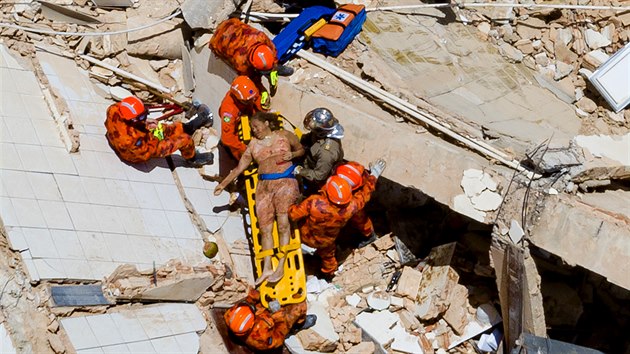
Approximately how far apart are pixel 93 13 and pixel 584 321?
5649 mm

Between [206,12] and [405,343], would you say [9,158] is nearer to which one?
[206,12]

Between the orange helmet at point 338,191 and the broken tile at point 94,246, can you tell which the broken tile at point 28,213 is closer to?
the broken tile at point 94,246

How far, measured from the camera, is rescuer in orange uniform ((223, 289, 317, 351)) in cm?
837

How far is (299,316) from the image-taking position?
28.6 ft

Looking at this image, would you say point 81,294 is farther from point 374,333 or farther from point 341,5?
point 341,5

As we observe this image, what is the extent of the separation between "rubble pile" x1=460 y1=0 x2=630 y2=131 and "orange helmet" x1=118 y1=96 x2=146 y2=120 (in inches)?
151

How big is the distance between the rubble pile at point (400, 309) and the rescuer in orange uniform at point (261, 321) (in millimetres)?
230

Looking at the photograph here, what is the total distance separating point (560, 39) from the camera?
1040 cm

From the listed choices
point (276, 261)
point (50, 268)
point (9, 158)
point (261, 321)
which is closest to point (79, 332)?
point (50, 268)

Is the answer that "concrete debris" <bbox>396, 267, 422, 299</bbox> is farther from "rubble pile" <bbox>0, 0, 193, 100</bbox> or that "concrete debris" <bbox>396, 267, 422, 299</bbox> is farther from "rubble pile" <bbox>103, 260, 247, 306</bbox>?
"rubble pile" <bbox>0, 0, 193, 100</bbox>

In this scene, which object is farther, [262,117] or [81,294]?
[262,117]

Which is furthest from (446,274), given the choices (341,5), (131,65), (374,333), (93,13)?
(93,13)

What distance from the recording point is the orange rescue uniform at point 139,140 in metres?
8.77

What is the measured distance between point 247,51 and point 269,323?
2.47 meters
